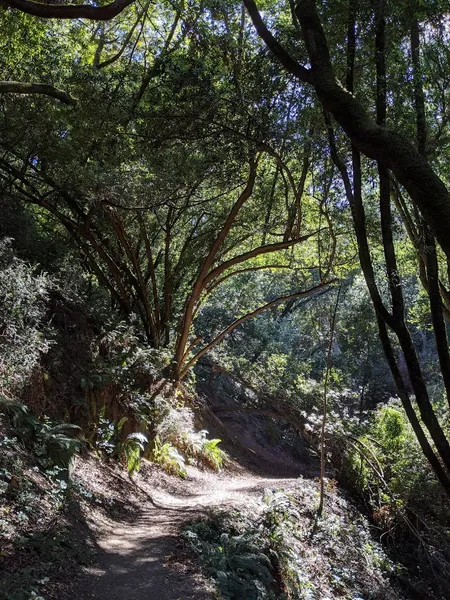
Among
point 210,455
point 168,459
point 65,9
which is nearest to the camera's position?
point 65,9

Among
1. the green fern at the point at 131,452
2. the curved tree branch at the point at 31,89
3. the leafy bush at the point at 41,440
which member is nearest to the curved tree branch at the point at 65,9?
the curved tree branch at the point at 31,89

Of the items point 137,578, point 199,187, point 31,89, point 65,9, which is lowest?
point 137,578

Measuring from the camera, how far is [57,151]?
28.0 feet

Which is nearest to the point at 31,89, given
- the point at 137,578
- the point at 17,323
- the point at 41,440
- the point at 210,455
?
the point at 17,323

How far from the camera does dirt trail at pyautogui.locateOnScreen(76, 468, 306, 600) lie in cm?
416

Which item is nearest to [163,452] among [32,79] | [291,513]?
[291,513]

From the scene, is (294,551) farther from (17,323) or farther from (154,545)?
(17,323)

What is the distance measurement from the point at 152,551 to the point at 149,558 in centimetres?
21

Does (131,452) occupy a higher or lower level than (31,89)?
lower

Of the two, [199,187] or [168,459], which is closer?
[199,187]

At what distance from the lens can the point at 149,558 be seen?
16.2ft

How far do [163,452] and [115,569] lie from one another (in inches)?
221

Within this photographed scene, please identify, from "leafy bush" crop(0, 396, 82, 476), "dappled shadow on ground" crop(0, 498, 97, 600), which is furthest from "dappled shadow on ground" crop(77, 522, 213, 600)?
"leafy bush" crop(0, 396, 82, 476)

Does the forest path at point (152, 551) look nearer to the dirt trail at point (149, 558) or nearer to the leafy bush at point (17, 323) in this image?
the dirt trail at point (149, 558)
